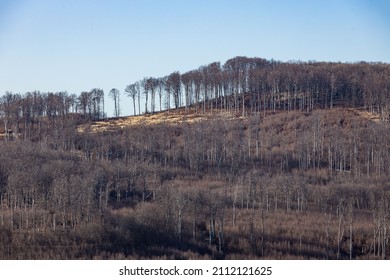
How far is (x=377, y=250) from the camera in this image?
1980 centimetres

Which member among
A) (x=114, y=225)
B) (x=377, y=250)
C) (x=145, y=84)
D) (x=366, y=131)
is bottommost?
(x=377, y=250)

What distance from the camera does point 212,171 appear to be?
34.2 metres

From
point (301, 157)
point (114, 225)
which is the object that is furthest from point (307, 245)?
point (301, 157)

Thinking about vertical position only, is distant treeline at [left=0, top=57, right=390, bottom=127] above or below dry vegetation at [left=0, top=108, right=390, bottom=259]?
above

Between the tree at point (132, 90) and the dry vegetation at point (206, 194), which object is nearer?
the dry vegetation at point (206, 194)

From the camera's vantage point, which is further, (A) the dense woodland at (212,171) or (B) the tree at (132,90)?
(B) the tree at (132,90)

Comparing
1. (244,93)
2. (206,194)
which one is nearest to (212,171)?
(206,194)

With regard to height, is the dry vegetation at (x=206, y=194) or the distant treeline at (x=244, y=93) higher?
the distant treeline at (x=244, y=93)

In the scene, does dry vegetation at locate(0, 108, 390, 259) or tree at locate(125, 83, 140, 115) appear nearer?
dry vegetation at locate(0, 108, 390, 259)

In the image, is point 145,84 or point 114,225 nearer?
point 114,225

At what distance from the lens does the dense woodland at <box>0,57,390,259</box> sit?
18.8 m

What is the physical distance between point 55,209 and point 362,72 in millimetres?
44522

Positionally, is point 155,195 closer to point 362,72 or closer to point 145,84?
point 145,84

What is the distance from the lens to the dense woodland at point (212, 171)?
18812mm
